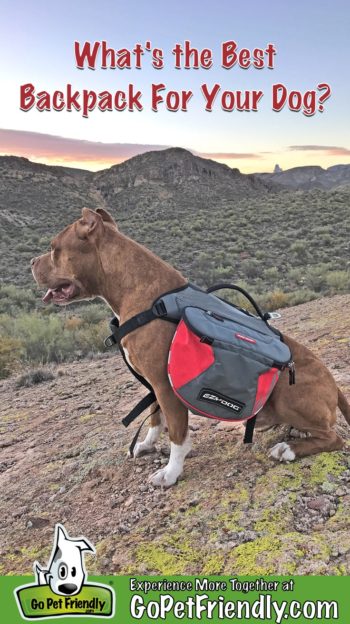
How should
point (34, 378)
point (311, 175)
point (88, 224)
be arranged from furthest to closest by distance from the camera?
1. point (311, 175)
2. point (34, 378)
3. point (88, 224)

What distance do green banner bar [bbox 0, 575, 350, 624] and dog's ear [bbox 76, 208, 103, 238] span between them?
2110 millimetres

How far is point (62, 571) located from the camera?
2.62 metres

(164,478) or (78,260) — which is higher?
(78,260)

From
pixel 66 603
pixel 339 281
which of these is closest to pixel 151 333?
pixel 66 603

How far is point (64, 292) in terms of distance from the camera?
3.69 metres

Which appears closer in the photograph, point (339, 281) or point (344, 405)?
point (344, 405)

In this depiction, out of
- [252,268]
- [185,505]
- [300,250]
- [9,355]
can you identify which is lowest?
[9,355]

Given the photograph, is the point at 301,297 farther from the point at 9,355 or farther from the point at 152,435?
the point at 152,435

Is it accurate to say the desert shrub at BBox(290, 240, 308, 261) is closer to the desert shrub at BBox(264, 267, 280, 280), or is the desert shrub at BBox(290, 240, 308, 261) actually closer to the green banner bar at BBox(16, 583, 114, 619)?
the desert shrub at BBox(264, 267, 280, 280)

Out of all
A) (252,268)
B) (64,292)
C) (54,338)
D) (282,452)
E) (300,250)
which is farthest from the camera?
(300,250)

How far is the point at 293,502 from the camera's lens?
304 cm

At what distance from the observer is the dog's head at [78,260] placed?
11.6 ft

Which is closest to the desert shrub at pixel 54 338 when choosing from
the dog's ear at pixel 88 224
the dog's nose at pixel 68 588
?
the dog's ear at pixel 88 224

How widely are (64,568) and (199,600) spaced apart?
0.70 metres
